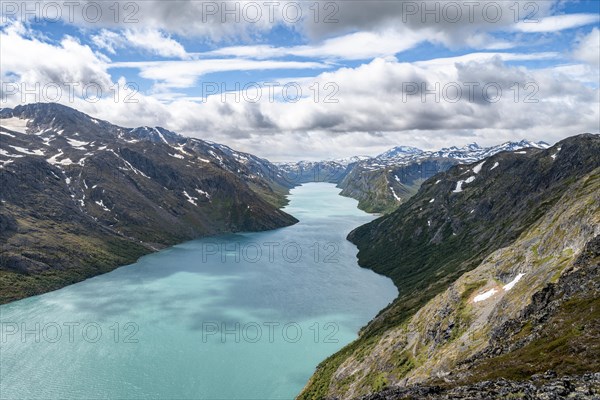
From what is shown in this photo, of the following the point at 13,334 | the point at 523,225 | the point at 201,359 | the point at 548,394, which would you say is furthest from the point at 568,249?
the point at 13,334

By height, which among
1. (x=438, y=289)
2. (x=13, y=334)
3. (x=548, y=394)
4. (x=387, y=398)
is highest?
(x=548, y=394)

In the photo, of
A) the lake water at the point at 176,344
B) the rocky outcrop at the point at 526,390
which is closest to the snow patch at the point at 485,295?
the lake water at the point at 176,344

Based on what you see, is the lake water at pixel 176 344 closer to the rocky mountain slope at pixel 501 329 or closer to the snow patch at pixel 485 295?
the rocky mountain slope at pixel 501 329

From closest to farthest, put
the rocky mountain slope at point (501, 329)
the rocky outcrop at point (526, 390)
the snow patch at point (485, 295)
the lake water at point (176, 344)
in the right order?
the rocky outcrop at point (526, 390), the rocky mountain slope at point (501, 329), the snow patch at point (485, 295), the lake water at point (176, 344)

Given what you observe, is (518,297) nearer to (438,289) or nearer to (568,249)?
(568,249)

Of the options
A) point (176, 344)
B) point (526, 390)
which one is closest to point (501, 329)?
point (526, 390)

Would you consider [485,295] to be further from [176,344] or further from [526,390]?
[176,344]

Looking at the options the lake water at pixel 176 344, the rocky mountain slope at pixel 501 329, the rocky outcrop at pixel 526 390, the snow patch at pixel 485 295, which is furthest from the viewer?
the lake water at pixel 176 344

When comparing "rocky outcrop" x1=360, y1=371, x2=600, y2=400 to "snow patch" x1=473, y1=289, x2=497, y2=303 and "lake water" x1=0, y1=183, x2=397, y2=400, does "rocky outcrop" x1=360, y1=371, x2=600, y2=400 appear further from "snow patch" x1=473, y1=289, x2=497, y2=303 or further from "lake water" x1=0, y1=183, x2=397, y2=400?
"lake water" x1=0, y1=183, x2=397, y2=400

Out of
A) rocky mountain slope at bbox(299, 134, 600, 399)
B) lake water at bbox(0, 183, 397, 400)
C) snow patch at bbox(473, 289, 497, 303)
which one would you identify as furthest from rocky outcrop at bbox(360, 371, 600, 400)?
lake water at bbox(0, 183, 397, 400)

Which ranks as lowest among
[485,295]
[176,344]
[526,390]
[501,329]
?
[176,344]

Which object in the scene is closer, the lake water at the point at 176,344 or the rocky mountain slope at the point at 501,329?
the rocky mountain slope at the point at 501,329
